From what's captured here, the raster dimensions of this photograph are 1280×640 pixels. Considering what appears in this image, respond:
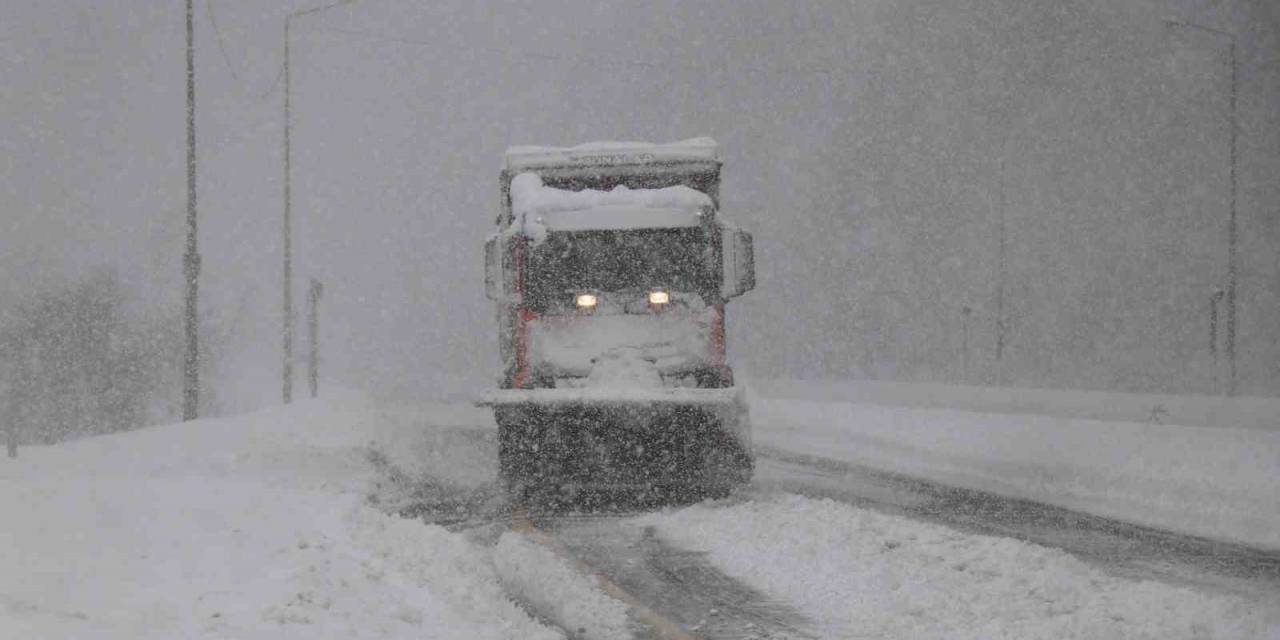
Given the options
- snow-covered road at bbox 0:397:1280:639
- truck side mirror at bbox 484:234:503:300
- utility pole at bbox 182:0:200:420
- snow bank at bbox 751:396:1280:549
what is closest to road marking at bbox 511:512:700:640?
snow-covered road at bbox 0:397:1280:639

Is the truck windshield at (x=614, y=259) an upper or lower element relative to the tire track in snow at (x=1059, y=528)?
upper

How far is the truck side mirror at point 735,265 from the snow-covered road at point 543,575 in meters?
2.24

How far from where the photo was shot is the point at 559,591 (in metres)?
8.98

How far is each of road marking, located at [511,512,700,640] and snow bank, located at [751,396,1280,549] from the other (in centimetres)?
572

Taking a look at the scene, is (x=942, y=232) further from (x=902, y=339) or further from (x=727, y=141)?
(x=727, y=141)

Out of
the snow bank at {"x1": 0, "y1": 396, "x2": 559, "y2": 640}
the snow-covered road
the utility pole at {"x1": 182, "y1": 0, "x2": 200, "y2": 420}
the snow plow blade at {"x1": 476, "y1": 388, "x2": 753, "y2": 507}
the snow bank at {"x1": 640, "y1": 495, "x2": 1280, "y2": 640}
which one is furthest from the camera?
the utility pole at {"x1": 182, "y1": 0, "x2": 200, "y2": 420}

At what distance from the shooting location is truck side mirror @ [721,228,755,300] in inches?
567

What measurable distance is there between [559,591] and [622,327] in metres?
5.55

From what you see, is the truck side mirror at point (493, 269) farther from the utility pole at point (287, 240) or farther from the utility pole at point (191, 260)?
the utility pole at point (287, 240)

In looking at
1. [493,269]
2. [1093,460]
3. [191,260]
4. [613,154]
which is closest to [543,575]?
[493,269]

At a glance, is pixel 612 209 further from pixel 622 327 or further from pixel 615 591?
pixel 615 591

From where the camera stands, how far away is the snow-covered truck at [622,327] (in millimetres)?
14148

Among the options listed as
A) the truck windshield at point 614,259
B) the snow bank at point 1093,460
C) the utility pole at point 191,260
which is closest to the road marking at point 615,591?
the truck windshield at point 614,259

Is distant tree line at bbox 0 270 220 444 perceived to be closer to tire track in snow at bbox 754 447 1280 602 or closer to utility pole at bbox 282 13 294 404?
utility pole at bbox 282 13 294 404
